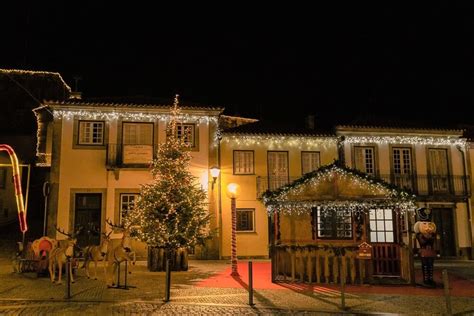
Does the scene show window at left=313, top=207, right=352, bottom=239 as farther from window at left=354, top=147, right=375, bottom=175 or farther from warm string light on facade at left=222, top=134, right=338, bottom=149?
window at left=354, top=147, right=375, bottom=175

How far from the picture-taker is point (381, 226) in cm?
1470

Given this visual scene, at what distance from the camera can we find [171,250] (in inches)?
616

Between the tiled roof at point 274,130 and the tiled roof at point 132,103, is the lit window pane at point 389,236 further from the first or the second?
the tiled roof at point 132,103

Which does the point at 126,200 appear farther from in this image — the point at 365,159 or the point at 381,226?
the point at 365,159

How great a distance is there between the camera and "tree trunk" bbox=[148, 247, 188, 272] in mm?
15453

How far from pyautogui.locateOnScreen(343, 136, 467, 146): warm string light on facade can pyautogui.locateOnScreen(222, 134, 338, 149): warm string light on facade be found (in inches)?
43.4

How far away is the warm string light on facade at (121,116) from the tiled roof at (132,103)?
39 cm

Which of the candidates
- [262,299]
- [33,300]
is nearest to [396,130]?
[262,299]

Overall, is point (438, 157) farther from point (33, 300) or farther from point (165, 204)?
point (33, 300)

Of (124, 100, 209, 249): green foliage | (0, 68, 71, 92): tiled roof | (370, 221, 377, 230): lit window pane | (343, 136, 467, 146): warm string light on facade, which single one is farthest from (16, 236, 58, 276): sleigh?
(0, 68, 71, 92): tiled roof

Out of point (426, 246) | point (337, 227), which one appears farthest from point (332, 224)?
point (426, 246)

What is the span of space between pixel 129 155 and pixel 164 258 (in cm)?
632

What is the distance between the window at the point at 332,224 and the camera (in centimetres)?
1429

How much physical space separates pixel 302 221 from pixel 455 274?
6.17m
